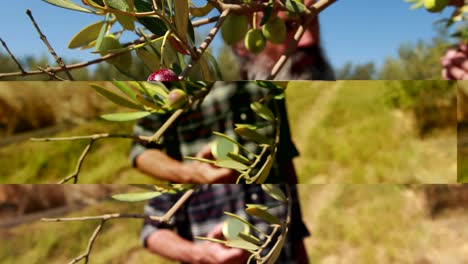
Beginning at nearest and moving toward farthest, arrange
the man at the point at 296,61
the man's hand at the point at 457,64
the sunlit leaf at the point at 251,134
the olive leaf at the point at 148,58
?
the sunlit leaf at the point at 251,134, the olive leaf at the point at 148,58, the man's hand at the point at 457,64, the man at the point at 296,61

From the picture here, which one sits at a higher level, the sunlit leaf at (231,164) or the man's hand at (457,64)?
the sunlit leaf at (231,164)

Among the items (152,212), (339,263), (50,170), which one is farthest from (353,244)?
(50,170)

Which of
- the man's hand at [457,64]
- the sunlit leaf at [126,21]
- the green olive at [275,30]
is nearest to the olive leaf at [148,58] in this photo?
the sunlit leaf at [126,21]

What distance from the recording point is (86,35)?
0.44 m

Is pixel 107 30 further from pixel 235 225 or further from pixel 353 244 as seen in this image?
pixel 353 244

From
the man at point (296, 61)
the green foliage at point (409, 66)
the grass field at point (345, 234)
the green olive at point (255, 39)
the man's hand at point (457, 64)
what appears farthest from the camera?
the green foliage at point (409, 66)

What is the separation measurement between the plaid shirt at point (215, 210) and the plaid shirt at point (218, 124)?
0.27 feet

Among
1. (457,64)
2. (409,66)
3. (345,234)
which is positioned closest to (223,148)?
(457,64)

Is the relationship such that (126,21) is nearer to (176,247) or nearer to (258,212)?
(258,212)

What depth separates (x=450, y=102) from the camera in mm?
288

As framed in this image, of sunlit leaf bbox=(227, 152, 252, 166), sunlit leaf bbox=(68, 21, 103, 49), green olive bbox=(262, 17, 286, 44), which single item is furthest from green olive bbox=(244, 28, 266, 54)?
sunlit leaf bbox=(227, 152, 252, 166)

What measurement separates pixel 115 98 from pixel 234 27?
7.1 inches

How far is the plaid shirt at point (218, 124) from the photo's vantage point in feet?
1.12

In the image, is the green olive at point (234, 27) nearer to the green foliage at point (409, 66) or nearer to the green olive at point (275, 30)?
the green olive at point (275, 30)
